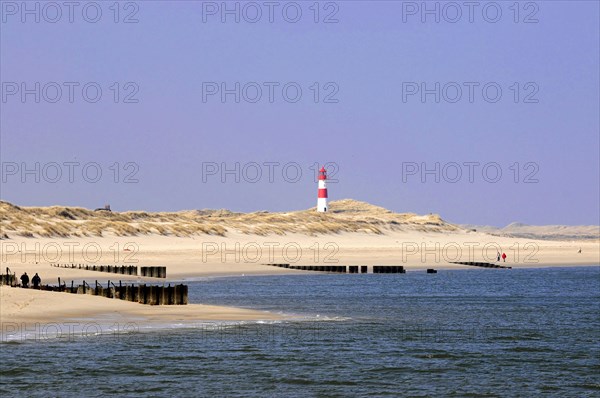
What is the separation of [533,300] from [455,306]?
6.80 meters

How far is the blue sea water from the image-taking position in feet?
81.8

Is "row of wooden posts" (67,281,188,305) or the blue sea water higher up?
"row of wooden posts" (67,281,188,305)

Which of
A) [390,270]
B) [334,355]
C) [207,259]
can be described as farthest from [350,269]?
[334,355]

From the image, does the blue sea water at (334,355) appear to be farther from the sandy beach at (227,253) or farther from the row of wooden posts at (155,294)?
the row of wooden posts at (155,294)

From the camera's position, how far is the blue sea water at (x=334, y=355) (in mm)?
24938

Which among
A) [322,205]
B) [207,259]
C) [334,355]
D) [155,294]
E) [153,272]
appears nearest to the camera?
[334,355]

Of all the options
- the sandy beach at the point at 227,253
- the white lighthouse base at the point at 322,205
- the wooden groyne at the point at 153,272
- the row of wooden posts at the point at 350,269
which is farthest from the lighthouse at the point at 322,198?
the wooden groyne at the point at 153,272

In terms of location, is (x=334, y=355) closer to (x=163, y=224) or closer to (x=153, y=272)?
(x=153, y=272)

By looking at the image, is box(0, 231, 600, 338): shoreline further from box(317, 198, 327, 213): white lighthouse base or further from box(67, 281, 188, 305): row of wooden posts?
box(317, 198, 327, 213): white lighthouse base

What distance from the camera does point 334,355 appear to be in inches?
1179

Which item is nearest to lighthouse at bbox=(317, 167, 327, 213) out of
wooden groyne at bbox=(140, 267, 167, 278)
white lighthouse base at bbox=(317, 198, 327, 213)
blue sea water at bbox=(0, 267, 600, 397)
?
white lighthouse base at bbox=(317, 198, 327, 213)

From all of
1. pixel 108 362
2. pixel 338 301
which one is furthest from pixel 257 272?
pixel 108 362

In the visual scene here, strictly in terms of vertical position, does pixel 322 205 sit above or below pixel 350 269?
above

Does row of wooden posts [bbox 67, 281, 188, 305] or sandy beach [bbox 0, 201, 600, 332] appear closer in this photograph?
sandy beach [bbox 0, 201, 600, 332]
